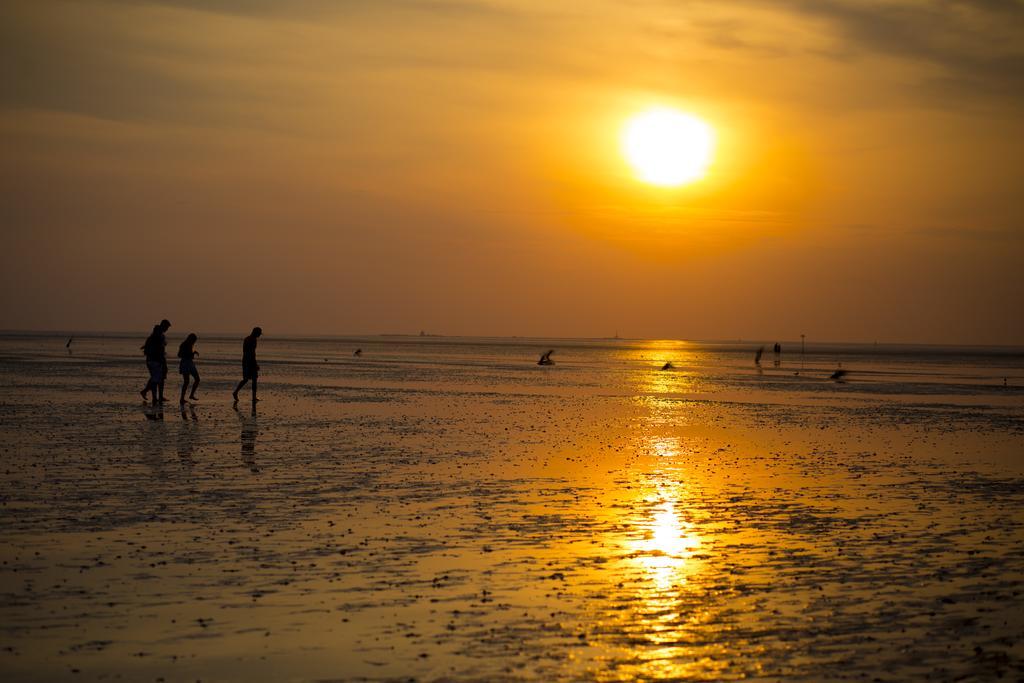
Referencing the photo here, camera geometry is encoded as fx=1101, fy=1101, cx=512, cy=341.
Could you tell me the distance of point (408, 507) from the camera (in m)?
15.8

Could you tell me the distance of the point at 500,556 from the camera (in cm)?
1247

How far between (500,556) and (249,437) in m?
14.3

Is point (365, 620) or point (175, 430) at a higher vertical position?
point (175, 430)

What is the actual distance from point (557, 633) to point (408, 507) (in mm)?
6751

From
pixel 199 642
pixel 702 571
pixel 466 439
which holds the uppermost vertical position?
pixel 466 439

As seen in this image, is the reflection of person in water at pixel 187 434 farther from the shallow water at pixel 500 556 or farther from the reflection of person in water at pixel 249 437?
the reflection of person in water at pixel 249 437

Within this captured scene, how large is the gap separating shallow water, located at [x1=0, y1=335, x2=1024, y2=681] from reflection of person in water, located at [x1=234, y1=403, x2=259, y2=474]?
0.14 m

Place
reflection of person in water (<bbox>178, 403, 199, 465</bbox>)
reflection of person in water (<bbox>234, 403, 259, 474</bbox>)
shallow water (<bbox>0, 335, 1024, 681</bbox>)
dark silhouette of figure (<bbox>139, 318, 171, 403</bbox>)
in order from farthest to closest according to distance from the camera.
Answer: dark silhouette of figure (<bbox>139, 318, 171, 403</bbox>), reflection of person in water (<bbox>178, 403, 199, 465</bbox>), reflection of person in water (<bbox>234, 403, 259, 474</bbox>), shallow water (<bbox>0, 335, 1024, 681</bbox>)

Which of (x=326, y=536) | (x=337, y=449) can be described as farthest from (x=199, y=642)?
(x=337, y=449)

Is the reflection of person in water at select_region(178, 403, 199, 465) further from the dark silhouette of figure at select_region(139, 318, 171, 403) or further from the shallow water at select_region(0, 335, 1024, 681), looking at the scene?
the dark silhouette of figure at select_region(139, 318, 171, 403)

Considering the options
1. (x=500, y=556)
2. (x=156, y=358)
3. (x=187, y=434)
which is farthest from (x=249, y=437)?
(x=500, y=556)

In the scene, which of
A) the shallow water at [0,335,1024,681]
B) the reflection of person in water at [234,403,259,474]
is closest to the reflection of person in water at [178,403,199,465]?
the shallow water at [0,335,1024,681]

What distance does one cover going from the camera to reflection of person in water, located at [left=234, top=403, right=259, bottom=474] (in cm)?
2044

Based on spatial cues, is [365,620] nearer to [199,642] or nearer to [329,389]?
[199,642]
